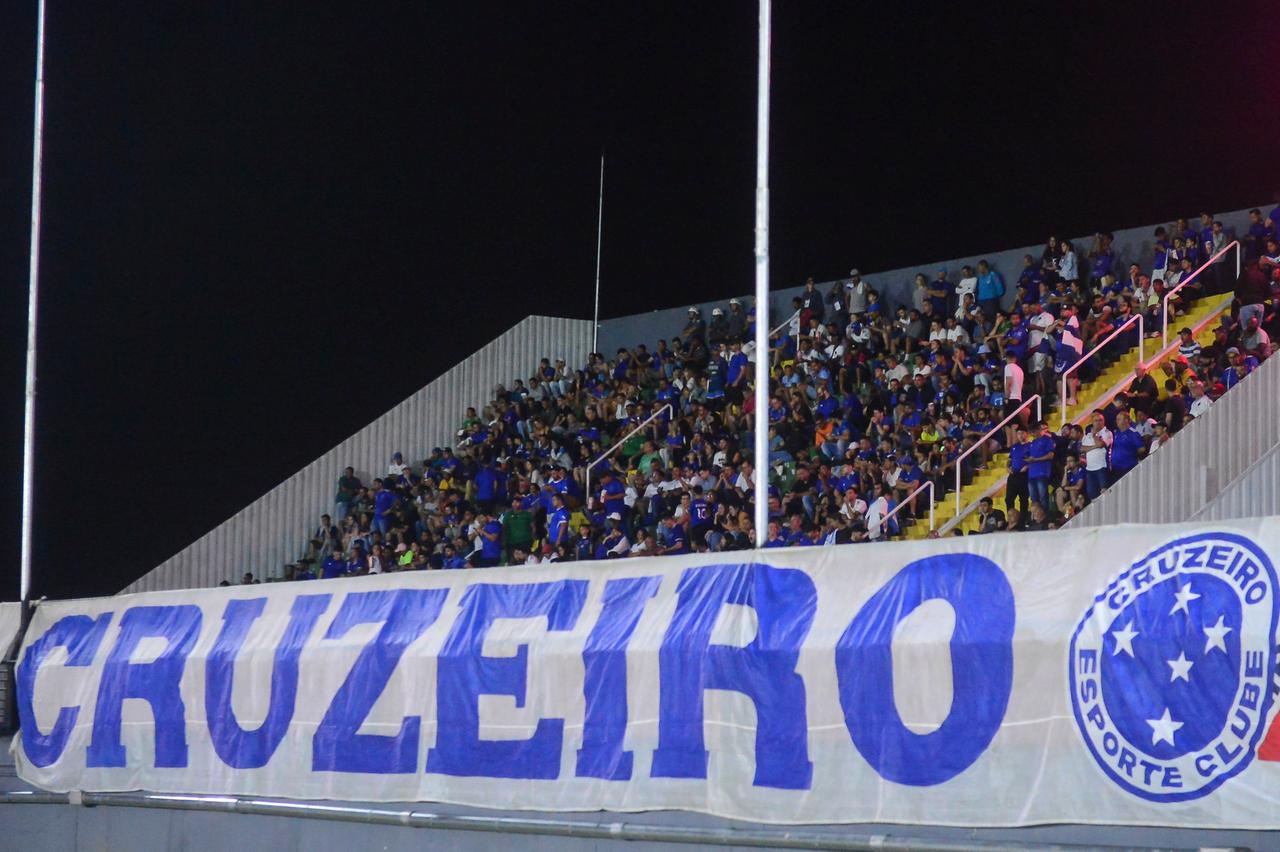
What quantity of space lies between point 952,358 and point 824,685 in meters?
13.0

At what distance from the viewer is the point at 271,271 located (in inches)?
1062

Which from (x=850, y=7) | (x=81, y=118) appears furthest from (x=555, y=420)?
(x=850, y=7)

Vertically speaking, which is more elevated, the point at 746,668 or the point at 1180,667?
the point at 1180,667

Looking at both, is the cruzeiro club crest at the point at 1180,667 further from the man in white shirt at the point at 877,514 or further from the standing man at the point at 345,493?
the standing man at the point at 345,493

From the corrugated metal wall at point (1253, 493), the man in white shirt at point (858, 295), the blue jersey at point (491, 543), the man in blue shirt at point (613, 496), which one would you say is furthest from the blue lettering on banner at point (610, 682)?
the man in white shirt at point (858, 295)

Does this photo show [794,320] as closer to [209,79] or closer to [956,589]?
[209,79]

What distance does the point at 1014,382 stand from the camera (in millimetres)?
19594

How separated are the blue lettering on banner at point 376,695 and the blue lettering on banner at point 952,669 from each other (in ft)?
10.8

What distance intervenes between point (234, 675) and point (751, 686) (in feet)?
15.0

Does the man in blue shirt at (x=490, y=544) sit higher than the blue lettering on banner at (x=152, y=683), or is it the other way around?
the man in blue shirt at (x=490, y=544)

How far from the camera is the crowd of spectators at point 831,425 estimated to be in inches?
700

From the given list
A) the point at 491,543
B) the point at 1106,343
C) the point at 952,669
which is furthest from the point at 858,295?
the point at 952,669

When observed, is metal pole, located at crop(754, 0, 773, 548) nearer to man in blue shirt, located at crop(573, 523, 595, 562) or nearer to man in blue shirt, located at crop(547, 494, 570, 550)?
man in blue shirt, located at crop(573, 523, 595, 562)

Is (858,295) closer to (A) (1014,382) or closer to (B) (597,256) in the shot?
(A) (1014,382)
